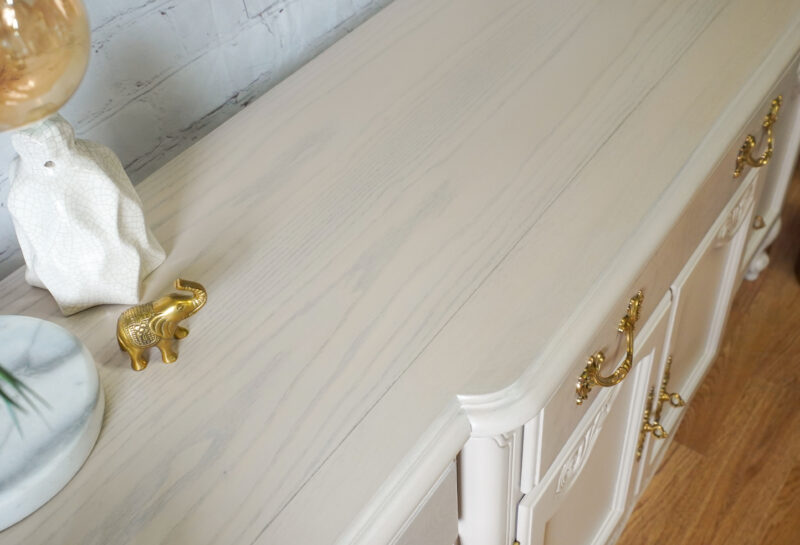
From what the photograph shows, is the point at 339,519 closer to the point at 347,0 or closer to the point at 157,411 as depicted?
the point at 157,411

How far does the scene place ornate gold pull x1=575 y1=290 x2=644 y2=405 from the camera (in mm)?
685

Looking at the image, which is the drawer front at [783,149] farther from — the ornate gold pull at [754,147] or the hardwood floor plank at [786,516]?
the hardwood floor plank at [786,516]

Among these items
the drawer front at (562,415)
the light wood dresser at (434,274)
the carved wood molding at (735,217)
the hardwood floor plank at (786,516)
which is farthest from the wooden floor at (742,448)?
the drawer front at (562,415)

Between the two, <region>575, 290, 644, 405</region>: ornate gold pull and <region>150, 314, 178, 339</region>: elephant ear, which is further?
<region>575, 290, 644, 405</region>: ornate gold pull

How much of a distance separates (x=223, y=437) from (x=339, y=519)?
10cm

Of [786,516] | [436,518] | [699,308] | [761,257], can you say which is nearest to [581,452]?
[436,518]

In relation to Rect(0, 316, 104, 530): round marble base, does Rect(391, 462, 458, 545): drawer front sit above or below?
above

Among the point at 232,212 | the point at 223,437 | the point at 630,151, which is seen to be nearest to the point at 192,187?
the point at 232,212

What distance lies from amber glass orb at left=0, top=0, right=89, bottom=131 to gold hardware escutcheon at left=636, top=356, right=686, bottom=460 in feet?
2.49

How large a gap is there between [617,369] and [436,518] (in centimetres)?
22

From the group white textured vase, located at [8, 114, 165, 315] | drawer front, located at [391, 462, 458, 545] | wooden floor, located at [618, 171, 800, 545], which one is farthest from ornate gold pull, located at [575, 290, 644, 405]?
wooden floor, located at [618, 171, 800, 545]

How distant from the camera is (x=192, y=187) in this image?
2.39ft

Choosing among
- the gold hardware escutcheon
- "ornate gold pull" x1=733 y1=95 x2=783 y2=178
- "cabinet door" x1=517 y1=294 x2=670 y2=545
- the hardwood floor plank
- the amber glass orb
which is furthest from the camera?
the hardwood floor plank

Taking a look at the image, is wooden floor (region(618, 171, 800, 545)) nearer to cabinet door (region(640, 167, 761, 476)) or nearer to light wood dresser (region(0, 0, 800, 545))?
cabinet door (region(640, 167, 761, 476))
